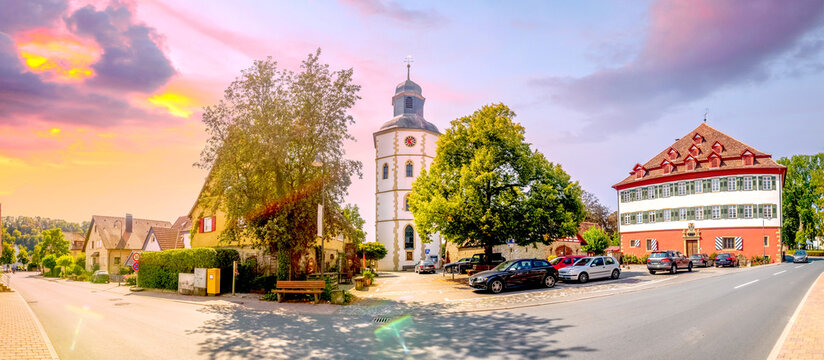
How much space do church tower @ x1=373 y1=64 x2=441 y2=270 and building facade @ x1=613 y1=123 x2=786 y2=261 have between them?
2412 cm

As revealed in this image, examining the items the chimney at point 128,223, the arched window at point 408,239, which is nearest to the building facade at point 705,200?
the arched window at point 408,239

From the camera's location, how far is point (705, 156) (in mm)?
50625

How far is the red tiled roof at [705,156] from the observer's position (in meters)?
47.6

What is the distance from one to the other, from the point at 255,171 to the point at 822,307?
802 inches

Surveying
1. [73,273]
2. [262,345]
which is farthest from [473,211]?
[73,273]

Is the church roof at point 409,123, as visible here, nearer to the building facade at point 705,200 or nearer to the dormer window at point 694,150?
the building facade at point 705,200

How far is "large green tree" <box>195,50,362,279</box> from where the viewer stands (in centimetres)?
2077

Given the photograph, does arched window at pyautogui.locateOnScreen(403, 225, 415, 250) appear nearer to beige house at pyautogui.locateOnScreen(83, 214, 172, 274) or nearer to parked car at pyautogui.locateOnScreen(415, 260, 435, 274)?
parked car at pyautogui.locateOnScreen(415, 260, 435, 274)

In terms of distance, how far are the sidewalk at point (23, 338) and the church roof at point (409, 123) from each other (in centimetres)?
4452

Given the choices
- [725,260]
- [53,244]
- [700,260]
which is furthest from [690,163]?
[53,244]

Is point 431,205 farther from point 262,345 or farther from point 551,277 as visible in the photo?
point 262,345

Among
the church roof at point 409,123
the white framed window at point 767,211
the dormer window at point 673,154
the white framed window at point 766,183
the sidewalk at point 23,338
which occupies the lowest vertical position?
the sidewalk at point 23,338

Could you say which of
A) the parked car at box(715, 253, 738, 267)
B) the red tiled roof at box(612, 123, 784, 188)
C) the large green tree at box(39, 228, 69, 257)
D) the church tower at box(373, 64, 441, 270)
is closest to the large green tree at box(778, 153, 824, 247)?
the red tiled roof at box(612, 123, 784, 188)

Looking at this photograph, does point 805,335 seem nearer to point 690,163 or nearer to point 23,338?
point 23,338
